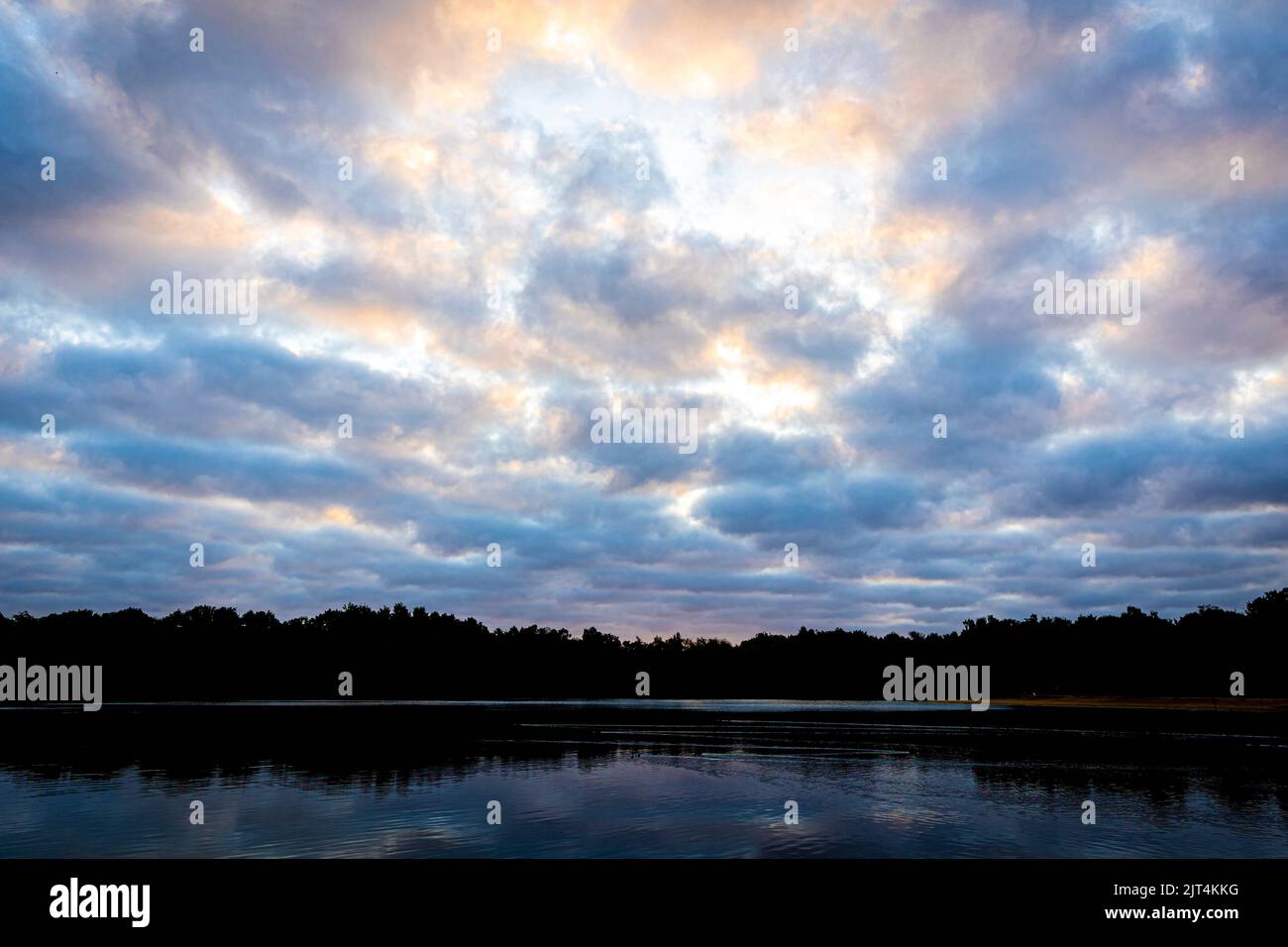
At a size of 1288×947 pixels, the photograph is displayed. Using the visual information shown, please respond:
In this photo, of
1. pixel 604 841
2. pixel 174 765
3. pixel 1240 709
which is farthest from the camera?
pixel 1240 709

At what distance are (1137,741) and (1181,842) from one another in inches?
2395

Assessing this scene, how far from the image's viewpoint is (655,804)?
4212cm

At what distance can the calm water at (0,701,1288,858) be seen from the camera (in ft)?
106

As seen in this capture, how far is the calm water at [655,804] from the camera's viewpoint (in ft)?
106

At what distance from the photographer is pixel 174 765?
58.8 metres
